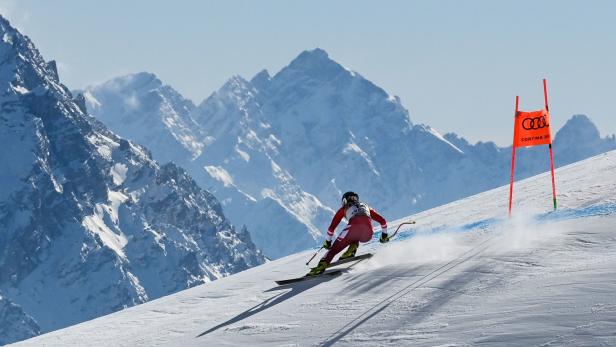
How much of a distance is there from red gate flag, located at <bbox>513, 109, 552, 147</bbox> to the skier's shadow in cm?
619

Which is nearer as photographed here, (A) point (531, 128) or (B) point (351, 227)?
(B) point (351, 227)

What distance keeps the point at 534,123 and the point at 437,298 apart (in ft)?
28.0

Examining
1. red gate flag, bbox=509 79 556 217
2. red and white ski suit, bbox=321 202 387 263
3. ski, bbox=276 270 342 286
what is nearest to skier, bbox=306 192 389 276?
red and white ski suit, bbox=321 202 387 263

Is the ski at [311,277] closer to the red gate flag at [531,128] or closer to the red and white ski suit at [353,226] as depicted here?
the red and white ski suit at [353,226]

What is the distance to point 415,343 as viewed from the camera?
1114 cm

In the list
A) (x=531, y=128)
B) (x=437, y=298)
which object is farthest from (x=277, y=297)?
(x=531, y=128)

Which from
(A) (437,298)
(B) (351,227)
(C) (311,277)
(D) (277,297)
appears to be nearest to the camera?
(A) (437,298)

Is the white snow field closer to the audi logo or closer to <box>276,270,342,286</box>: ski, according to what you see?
<box>276,270,342,286</box>: ski

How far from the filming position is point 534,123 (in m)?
20.7

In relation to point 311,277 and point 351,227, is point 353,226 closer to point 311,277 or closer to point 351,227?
point 351,227

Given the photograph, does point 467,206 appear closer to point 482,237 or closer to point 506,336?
point 482,237

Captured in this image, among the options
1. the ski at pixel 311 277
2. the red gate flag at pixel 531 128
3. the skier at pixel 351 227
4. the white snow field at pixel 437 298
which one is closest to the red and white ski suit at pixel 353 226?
the skier at pixel 351 227

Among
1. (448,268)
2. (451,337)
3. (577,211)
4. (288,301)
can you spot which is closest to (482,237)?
(577,211)

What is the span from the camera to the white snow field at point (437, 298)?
1123 centimetres
